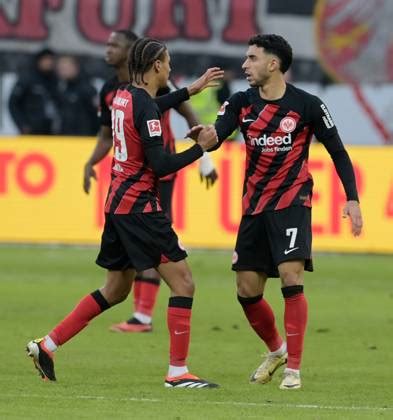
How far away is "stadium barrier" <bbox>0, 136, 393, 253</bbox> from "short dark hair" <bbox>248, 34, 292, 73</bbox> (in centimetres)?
915

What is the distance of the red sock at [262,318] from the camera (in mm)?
9938

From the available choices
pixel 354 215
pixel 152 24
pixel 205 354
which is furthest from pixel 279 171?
pixel 152 24

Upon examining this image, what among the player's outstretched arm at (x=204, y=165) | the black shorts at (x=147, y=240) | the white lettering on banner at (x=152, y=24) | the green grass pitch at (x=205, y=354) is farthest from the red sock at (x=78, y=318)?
the white lettering on banner at (x=152, y=24)

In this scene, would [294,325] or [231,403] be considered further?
[294,325]

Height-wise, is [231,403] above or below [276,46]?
below

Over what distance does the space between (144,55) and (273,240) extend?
4.57 ft

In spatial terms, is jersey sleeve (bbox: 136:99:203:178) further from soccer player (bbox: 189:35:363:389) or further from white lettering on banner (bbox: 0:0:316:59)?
white lettering on banner (bbox: 0:0:316:59)

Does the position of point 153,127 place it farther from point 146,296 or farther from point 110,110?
point 146,296

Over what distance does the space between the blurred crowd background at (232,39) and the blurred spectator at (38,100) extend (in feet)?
2.70

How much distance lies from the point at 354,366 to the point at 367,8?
14.2 metres

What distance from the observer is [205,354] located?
1123cm

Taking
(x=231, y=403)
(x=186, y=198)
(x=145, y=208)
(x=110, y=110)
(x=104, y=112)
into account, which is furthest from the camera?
(x=186, y=198)

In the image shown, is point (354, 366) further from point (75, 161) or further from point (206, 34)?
point (206, 34)

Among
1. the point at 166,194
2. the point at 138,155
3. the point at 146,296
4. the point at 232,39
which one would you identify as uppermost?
the point at 232,39
